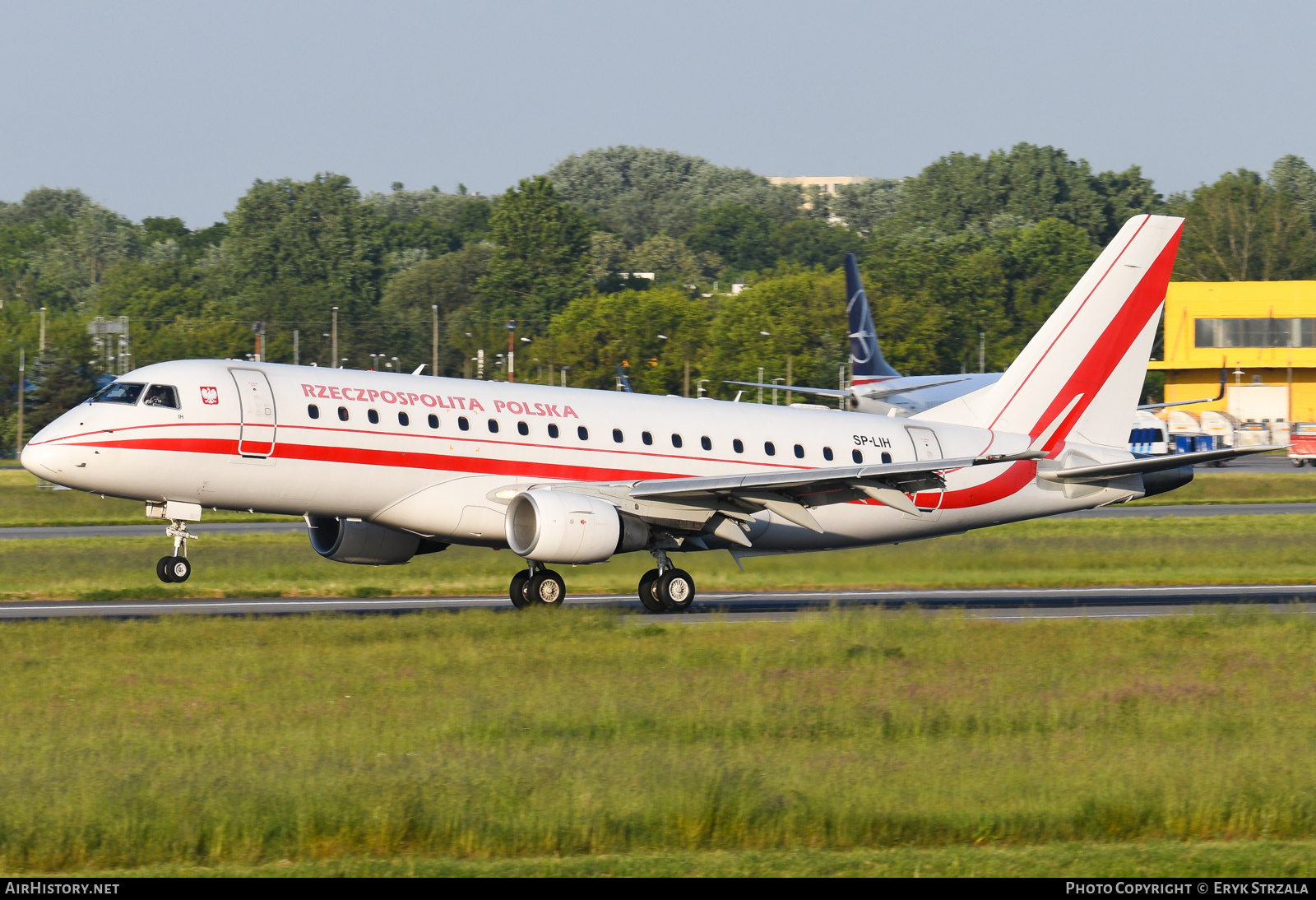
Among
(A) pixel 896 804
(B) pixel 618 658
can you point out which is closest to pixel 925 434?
(B) pixel 618 658

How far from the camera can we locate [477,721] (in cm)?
1620

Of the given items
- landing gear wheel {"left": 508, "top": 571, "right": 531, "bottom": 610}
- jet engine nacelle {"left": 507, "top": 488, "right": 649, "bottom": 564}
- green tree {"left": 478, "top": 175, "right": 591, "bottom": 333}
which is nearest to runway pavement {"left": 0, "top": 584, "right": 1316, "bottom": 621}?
landing gear wheel {"left": 508, "top": 571, "right": 531, "bottom": 610}

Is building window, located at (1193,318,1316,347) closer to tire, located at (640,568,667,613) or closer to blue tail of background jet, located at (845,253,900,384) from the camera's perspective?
blue tail of background jet, located at (845,253,900,384)

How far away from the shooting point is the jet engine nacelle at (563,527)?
997 inches

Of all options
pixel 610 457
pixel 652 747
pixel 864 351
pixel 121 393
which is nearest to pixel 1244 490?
pixel 864 351

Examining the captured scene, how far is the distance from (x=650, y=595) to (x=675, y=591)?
48 cm

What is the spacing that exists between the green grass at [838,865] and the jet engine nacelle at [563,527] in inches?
544

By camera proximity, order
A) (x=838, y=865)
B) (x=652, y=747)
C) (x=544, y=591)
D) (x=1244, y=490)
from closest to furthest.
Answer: (x=838, y=865), (x=652, y=747), (x=544, y=591), (x=1244, y=490)

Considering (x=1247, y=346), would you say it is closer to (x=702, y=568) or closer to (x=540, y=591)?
(x=702, y=568)

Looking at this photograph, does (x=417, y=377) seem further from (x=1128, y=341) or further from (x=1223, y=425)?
(x=1223, y=425)

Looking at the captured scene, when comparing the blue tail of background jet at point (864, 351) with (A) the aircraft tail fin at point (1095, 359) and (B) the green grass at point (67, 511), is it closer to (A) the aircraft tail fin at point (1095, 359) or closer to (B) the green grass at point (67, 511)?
(B) the green grass at point (67, 511)

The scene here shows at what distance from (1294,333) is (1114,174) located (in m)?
85.6

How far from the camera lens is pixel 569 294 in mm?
154500

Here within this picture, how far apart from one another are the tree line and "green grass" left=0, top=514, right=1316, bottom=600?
5849 cm
